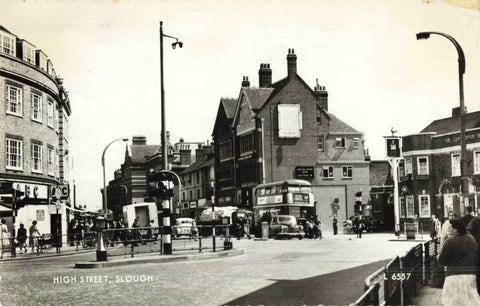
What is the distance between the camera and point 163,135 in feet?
59.5

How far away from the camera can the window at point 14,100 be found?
71.6 ft

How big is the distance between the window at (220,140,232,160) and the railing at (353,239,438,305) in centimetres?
4722

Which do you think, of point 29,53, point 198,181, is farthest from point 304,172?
point 29,53

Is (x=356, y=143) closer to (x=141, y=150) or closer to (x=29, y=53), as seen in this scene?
(x=141, y=150)

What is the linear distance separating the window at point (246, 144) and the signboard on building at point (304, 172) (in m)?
4.64

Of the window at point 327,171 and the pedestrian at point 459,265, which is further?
the window at point 327,171

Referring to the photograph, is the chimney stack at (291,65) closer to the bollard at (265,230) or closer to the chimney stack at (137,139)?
the bollard at (265,230)

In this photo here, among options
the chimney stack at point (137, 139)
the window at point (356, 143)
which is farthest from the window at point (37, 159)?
the window at point (356, 143)

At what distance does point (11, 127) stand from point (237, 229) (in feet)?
59.7

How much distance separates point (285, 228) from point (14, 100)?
16524 mm

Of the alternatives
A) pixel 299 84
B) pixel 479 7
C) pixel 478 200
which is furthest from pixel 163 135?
pixel 299 84

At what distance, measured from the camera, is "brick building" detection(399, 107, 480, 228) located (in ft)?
136

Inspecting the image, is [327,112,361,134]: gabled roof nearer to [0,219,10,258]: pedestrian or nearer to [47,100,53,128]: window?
[47,100,53,128]: window

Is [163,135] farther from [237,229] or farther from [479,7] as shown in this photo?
[237,229]
